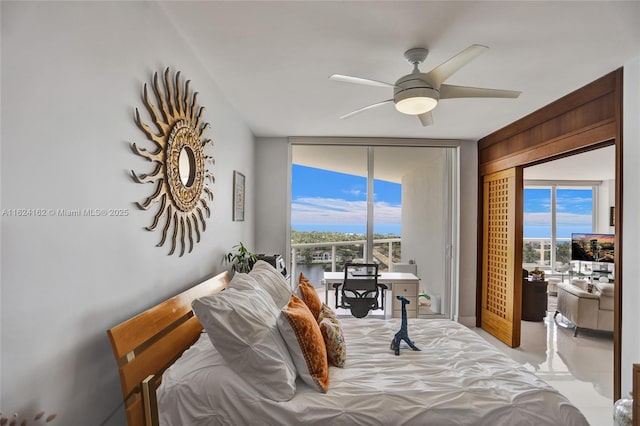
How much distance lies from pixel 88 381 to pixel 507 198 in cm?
428

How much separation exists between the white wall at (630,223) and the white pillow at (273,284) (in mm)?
2410

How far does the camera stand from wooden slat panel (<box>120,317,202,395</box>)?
1.37m

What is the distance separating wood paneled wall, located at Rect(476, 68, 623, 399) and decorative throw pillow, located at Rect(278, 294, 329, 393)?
2.34 m

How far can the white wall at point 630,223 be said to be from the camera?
7.62 feet

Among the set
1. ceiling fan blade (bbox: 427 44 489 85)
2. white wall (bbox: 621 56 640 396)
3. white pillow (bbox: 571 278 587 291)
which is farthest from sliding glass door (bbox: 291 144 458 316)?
ceiling fan blade (bbox: 427 44 489 85)

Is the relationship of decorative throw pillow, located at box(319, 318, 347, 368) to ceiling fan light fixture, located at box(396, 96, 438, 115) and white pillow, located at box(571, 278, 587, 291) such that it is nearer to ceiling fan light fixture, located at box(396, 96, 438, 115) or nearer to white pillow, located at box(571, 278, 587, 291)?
ceiling fan light fixture, located at box(396, 96, 438, 115)

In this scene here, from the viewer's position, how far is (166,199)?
1901mm

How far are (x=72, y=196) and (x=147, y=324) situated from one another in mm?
681

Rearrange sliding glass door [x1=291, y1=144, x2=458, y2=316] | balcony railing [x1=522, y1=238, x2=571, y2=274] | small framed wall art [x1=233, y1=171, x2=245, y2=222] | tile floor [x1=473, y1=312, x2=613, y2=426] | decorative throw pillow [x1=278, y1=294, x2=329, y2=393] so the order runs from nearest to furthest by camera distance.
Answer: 1. decorative throw pillow [x1=278, y1=294, x2=329, y2=393]
2. tile floor [x1=473, y1=312, x2=613, y2=426]
3. small framed wall art [x1=233, y1=171, x2=245, y2=222]
4. sliding glass door [x1=291, y1=144, x2=458, y2=316]
5. balcony railing [x1=522, y1=238, x2=571, y2=274]

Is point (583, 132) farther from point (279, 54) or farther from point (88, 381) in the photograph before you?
point (88, 381)

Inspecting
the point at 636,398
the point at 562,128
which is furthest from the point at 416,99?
the point at 636,398

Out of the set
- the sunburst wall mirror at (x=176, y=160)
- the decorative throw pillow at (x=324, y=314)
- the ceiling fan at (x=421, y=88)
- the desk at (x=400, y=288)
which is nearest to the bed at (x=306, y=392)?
the decorative throw pillow at (x=324, y=314)

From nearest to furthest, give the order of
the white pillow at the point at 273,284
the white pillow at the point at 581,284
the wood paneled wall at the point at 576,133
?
the white pillow at the point at 273,284, the wood paneled wall at the point at 576,133, the white pillow at the point at 581,284

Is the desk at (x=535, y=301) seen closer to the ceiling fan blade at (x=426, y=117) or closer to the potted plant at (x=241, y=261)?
the ceiling fan blade at (x=426, y=117)
